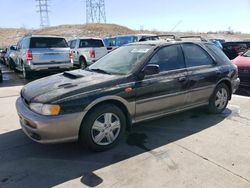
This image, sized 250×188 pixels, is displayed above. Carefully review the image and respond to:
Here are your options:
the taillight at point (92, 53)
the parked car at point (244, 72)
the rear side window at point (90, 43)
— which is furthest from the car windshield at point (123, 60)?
the rear side window at point (90, 43)

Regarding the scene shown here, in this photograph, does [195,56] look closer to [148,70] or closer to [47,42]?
[148,70]

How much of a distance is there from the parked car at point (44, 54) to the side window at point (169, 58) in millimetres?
6630

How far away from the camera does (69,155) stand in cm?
378

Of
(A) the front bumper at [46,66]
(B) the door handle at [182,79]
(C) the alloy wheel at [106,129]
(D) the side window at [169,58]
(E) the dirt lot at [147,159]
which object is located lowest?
(E) the dirt lot at [147,159]

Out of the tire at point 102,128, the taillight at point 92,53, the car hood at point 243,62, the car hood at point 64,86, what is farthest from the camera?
the taillight at point 92,53

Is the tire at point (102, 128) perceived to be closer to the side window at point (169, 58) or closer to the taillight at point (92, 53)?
the side window at point (169, 58)

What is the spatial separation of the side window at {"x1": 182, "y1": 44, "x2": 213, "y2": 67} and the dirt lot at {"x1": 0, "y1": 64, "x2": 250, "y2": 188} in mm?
1134

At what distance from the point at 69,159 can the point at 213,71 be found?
318cm

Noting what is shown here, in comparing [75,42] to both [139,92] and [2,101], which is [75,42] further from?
[139,92]

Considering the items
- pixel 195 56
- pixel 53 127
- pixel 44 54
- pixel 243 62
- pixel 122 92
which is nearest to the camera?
pixel 53 127

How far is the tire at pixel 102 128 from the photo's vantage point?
12.0 feet

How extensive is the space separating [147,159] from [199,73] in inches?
Result: 82.5

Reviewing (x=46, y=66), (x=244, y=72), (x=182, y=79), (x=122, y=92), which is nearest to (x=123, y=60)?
(x=122, y=92)

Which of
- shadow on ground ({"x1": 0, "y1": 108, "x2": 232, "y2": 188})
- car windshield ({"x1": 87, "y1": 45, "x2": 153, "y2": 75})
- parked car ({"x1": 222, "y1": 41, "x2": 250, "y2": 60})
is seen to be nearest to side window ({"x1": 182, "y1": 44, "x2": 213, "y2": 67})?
car windshield ({"x1": 87, "y1": 45, "x2": 153, "y2": 75})
